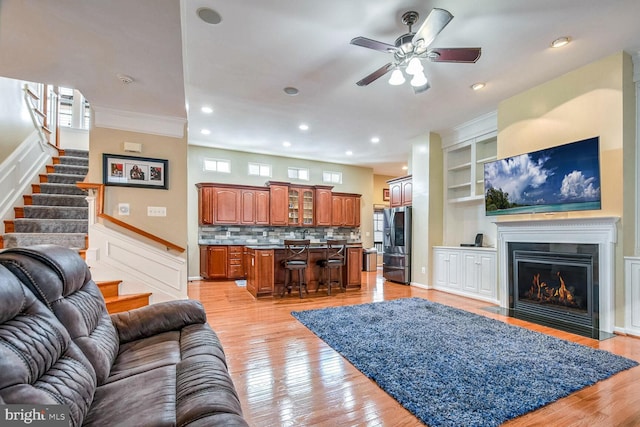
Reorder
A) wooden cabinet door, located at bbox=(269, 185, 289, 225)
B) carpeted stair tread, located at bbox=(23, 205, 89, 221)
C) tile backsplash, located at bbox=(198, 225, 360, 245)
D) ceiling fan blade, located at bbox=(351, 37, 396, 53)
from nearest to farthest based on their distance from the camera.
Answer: ceiling fan blade, located at bbox=(351, 37, 396, 53), carpeted stair tread, located at bbox=(23, 205, 89, 221), tile backsplash, located at bbox=(198, 225, 360, 245), wooden cabinet door, located at bbox=(269, 185, 289, 225)

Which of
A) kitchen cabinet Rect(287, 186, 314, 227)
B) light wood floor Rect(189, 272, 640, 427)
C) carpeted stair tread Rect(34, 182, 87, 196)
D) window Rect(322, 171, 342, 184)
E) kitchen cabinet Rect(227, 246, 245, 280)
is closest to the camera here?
light wood floor Rect(189, 272, 640, 427)

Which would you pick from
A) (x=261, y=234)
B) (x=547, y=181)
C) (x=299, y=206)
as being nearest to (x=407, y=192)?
(x=299, y=206)

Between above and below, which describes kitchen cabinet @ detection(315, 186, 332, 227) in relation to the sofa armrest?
above

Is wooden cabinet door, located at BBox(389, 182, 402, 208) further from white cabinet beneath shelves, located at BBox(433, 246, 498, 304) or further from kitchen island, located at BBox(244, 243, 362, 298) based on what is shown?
kitchen island, located at BBox(244, 243, 362, 298)

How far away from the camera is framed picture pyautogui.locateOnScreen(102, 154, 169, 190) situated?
3.71m

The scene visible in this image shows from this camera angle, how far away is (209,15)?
2.59 m

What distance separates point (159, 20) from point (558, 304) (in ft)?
16.9

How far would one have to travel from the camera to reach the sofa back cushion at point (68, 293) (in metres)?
1.31

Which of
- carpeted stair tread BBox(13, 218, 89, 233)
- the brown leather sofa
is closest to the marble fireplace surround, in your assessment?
the brown leather sofa

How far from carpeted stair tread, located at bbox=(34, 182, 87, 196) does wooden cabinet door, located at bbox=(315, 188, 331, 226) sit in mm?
4898

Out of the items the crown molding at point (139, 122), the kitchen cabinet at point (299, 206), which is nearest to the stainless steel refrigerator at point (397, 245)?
the kitchen cabinet at point (299, 206)

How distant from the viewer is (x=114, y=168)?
3738 millimetres

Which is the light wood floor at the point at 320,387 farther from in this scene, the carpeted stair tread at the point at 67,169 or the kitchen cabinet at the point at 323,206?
the kitchen cabinet at the point at 323,206

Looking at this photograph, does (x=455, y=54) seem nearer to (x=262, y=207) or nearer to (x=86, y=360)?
(x=86, y=360)
